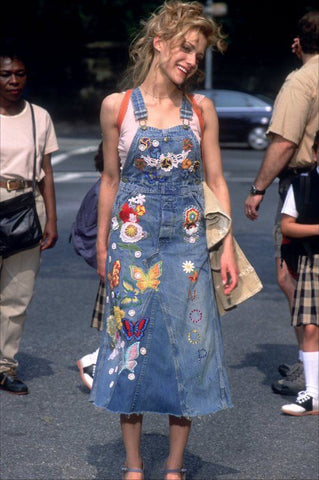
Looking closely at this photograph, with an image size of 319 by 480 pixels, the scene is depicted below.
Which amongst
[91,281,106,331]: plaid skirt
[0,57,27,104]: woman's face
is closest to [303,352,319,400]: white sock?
[91,281,106,331]: plaid skirt

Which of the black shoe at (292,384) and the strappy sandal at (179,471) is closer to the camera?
the strappy sandal at (179,471)

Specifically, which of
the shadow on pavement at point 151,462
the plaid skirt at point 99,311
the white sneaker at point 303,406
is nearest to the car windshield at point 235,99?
the plaid skirt at point 99,311

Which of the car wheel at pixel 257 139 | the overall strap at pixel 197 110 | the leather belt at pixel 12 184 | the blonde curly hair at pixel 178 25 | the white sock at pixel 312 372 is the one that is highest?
the blonde curly hair at pixel 178 25

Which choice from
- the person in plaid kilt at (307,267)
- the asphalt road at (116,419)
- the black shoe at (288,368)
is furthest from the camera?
the black shoe at (288,368)

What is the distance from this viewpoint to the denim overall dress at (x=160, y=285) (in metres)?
4.52

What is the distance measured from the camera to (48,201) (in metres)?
6.54

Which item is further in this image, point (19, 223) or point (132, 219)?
point (19, 223)

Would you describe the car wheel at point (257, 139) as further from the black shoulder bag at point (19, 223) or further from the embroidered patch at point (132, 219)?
the embroidered patch at point (132, 219)

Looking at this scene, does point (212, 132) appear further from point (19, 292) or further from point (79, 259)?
point (79, 259)

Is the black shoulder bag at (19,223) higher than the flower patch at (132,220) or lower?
lower

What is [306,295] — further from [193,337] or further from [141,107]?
[141,107]

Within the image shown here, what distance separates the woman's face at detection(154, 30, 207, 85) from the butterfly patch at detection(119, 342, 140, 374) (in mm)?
1056

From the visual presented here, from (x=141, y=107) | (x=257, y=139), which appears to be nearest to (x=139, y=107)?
(x=141, y=107)

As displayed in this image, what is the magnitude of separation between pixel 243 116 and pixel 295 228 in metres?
23.1
